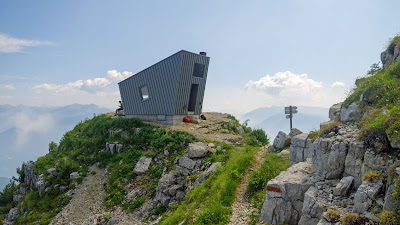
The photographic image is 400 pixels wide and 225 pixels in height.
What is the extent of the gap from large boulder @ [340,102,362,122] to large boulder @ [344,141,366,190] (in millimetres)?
2183

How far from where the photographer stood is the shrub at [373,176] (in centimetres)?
653

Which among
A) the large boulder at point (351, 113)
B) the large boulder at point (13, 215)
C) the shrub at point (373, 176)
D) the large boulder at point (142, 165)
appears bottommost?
the large boulder at point (13, 215)

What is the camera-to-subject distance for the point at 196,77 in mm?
25156

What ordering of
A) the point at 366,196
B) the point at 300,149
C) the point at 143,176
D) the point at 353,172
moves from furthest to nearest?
the point at 143,176
the point at 300,149
the point at 353,172
the point at 366,196

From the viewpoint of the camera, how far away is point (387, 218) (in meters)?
5.56

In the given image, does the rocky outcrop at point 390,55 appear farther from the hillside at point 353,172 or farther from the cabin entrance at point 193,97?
the cabin entrance at point 193,97

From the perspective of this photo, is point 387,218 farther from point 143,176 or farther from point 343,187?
point 143,176

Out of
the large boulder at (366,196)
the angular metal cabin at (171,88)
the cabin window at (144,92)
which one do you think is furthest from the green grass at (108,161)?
the large boulder at (366,196)

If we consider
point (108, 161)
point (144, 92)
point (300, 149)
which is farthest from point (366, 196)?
point (144, 92)

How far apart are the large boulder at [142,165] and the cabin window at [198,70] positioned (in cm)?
1019

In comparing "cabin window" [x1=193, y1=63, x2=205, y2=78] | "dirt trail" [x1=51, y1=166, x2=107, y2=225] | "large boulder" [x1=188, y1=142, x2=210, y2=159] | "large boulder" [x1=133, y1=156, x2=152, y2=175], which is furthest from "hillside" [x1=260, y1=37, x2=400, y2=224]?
"cabin window" [x1=193, y1=63, x2=205, y2=78]

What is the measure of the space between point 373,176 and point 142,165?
14576 mm

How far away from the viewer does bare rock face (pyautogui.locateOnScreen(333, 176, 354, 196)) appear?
7.22 m

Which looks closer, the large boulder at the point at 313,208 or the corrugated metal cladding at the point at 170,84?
the large boulder at the point at 313,208
